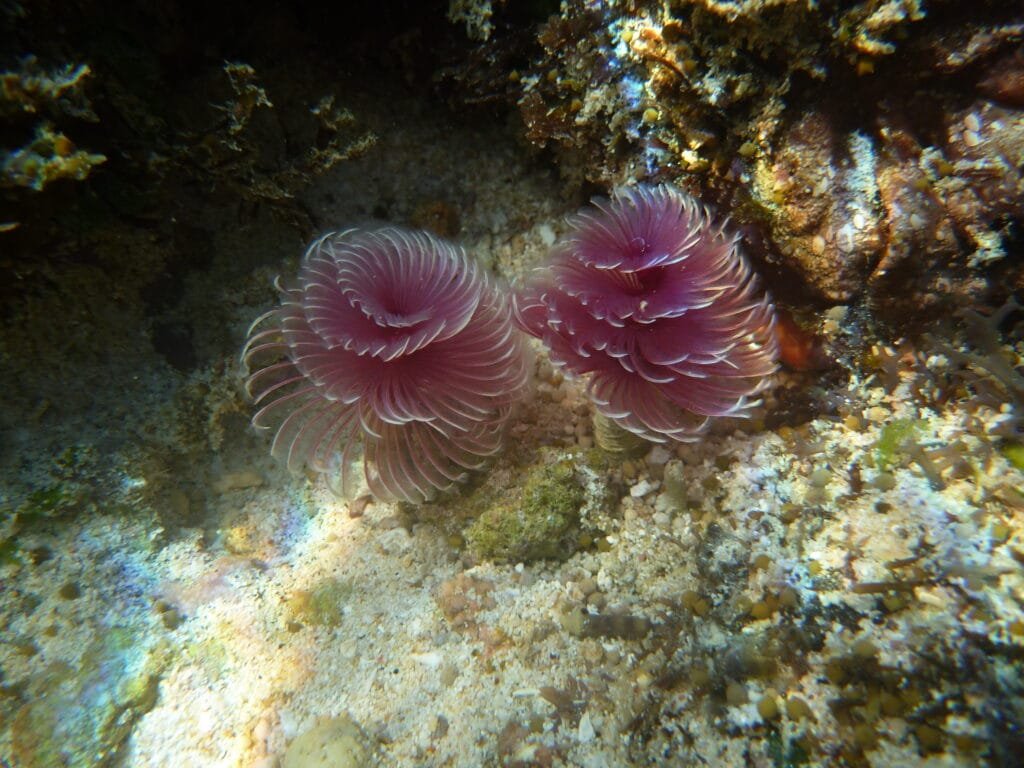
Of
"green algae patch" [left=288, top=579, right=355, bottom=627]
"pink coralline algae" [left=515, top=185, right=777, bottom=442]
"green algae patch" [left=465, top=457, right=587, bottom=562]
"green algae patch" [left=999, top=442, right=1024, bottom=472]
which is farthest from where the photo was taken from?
"green algae patch" [left=288, top=579, right=355, bottom=627]

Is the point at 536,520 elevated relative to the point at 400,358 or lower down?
lower down

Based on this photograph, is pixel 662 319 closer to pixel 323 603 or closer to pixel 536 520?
pixel 536 520

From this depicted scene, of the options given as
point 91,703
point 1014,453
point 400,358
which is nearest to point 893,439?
point 1014,453

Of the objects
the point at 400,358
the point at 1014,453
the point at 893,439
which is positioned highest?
the point at 400,358

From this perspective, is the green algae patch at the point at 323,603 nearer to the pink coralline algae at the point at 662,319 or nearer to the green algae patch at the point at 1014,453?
the pink coralline algae at the point at 662,319

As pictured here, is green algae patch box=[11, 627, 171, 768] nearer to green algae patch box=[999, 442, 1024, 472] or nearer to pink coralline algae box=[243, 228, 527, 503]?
pink coralline algae box=[243, 228, 527, 503]

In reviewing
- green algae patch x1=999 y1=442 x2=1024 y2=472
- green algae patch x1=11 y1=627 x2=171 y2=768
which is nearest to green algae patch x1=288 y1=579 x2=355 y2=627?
green algae patch x1=11 y1=627 x2=171 y2=768

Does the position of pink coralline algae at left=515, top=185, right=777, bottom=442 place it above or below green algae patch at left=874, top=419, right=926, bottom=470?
above
